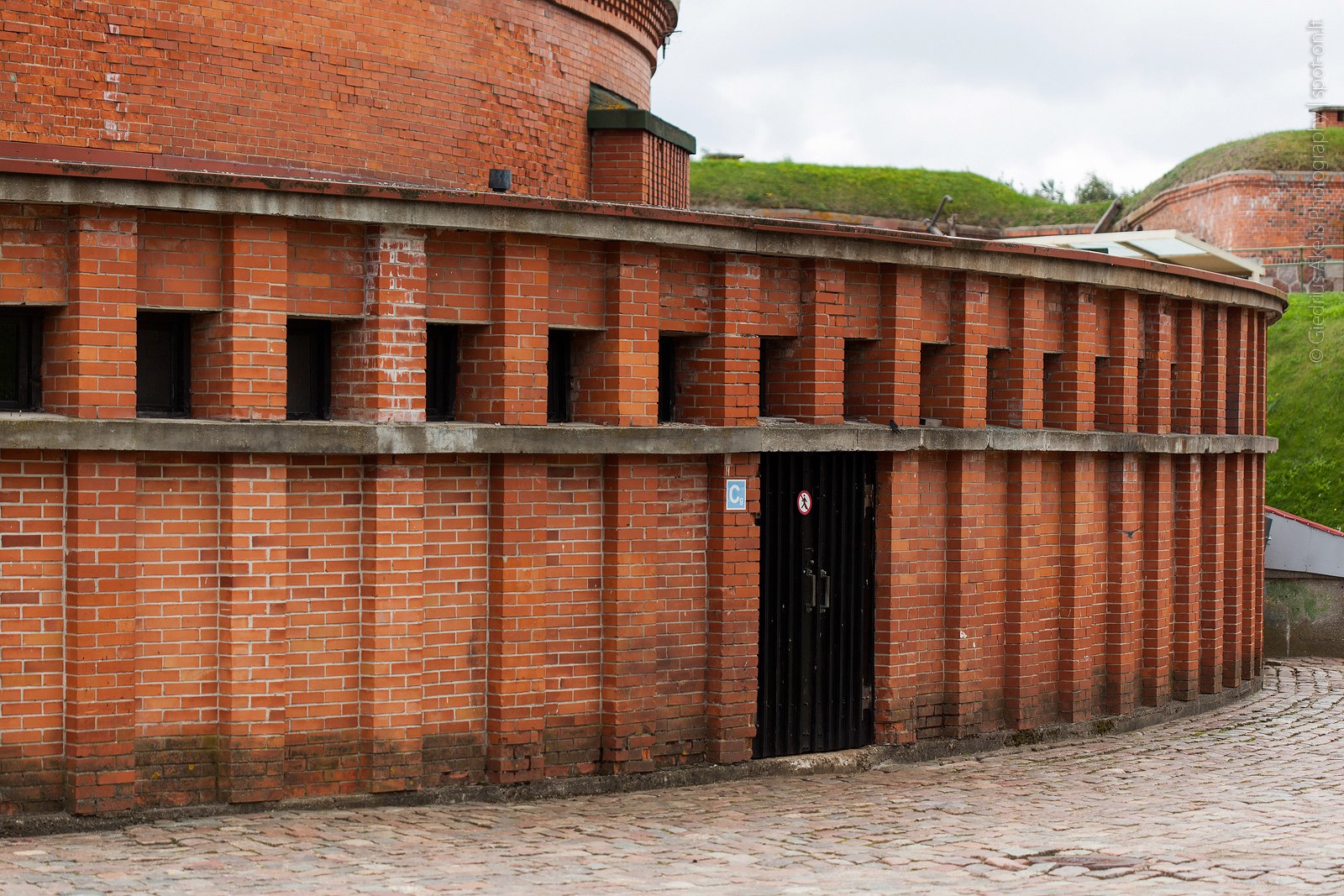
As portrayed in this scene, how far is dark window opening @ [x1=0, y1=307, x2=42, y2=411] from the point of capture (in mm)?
8367

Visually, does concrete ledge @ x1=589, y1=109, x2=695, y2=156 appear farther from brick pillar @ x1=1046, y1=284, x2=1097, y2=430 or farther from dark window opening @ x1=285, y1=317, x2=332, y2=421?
dark window opening @ x1=285, y1=317, x2=332, y2=421

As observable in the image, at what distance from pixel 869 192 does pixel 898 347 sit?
91.3 feet

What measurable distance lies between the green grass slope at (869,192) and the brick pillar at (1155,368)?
2143cm

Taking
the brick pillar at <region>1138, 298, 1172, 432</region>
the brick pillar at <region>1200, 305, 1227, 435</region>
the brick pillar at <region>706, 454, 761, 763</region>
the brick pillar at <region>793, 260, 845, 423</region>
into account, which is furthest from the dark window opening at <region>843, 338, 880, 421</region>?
the brick pillar at <region>1200, 305, 1227, 435</region>

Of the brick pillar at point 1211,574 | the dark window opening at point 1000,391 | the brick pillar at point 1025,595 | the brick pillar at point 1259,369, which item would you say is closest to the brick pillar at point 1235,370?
the brick pillar at point 1211,574

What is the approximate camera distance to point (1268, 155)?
3662 centimetres

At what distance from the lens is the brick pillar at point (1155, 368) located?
14.1 metres

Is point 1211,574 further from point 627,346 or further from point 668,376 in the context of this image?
point 627,346

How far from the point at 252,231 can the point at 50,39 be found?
8.23 feet

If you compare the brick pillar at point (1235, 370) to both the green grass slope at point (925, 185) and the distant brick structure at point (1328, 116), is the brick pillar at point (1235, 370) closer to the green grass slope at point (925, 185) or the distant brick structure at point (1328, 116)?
the green grass slope at point (925, 185)

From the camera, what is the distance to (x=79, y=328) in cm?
815

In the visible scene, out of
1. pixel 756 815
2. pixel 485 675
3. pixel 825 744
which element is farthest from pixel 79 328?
pixel 825 744

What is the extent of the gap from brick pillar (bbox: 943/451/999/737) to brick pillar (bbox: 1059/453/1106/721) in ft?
4.20

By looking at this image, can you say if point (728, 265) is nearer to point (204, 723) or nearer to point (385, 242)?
point (385, 242)
